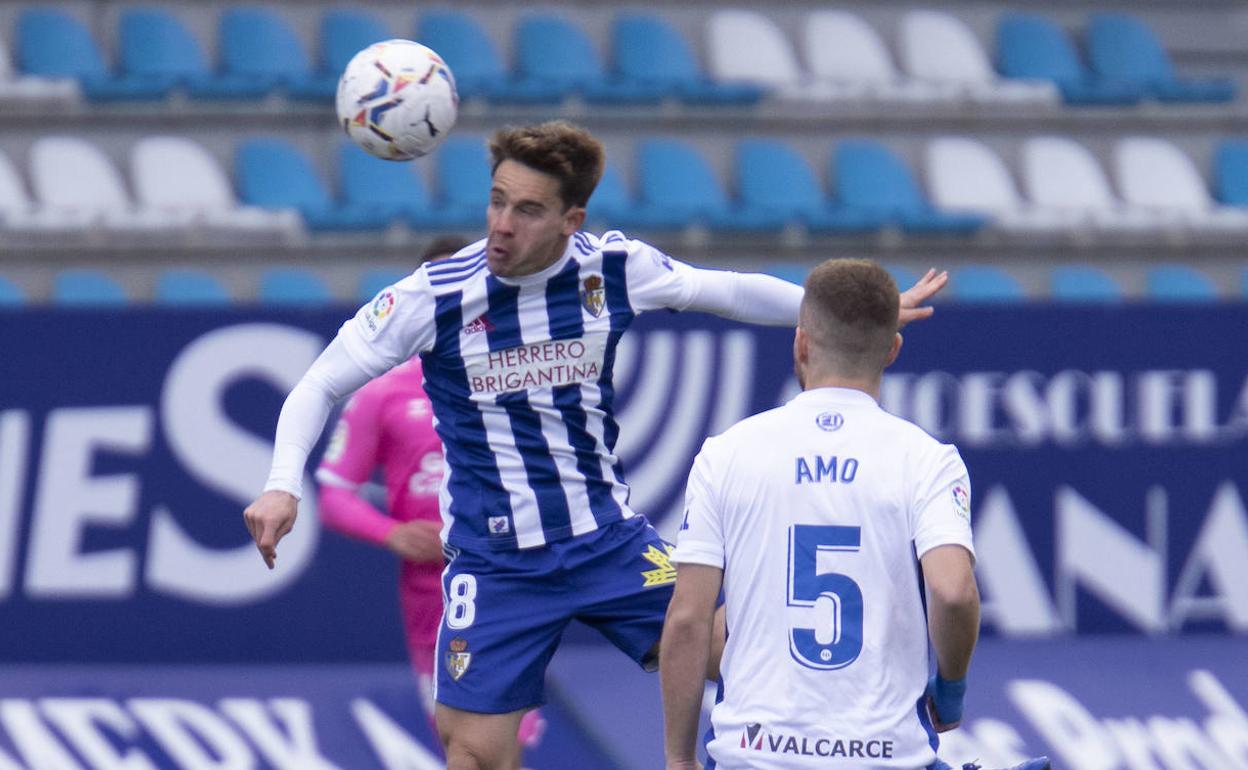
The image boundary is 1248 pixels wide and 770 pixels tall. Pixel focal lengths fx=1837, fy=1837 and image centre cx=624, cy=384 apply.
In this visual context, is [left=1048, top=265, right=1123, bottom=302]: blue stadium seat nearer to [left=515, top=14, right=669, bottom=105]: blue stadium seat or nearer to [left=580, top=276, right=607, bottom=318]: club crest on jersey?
[left=515, top=14, right=669, bottom=105]: blue stadium seat

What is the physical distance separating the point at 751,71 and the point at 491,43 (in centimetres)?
181

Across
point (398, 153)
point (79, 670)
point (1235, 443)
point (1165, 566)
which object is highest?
point (398, 153)

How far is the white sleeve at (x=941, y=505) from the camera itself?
3.65m

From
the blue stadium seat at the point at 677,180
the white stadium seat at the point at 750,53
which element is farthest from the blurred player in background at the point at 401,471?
the white stadium seat at the point at 750,53

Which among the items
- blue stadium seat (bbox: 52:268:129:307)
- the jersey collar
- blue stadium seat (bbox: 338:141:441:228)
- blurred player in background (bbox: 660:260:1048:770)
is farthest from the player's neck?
blue stadium seat (bbox: 338:141:441:228)

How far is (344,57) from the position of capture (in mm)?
12234

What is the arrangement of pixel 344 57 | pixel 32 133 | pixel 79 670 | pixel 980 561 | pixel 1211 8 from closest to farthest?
pixel 79 670, pixel 980 561, pixel 32 133, pixel 344 57, pixel 1211 8

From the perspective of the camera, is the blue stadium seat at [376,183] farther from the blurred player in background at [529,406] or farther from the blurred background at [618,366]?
the blurred player in background at [529,406]

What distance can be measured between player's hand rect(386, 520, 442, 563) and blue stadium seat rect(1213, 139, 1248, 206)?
839 centimetres

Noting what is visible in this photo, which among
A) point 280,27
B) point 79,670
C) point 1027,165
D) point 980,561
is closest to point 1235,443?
point 980,561

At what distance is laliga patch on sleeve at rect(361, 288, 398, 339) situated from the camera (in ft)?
15.6

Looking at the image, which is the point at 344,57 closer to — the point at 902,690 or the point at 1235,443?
the point at 1235,443

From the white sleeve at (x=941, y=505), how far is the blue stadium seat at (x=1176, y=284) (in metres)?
8.21

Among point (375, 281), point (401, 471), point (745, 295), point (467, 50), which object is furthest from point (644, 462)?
point (467, 50)
